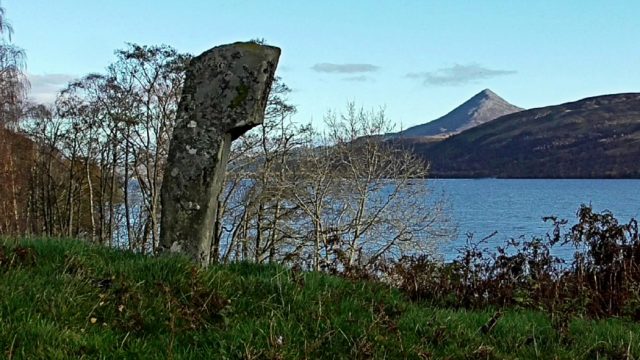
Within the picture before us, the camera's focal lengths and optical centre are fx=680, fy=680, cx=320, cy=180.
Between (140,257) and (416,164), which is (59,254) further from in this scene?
(416,164)

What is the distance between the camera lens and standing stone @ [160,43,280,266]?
7.17 meters

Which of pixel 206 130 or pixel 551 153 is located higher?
pixel 551 153

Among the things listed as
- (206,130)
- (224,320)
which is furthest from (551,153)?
(224,320)

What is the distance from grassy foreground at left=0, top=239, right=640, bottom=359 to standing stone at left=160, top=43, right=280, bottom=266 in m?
0.80

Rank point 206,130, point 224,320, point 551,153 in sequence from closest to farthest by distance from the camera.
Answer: point 224,320
point 206,130
point 551,153

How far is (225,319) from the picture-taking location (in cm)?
518

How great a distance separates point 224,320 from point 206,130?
8.85ft

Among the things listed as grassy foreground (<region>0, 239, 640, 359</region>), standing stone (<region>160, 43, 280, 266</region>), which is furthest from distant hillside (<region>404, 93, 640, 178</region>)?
grassy foreground (<region>0, 239, 640, 359</region>)

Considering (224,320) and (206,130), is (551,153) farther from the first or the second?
(224,320)

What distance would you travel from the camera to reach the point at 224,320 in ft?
17.1

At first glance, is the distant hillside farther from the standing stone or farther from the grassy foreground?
the grassy foreground

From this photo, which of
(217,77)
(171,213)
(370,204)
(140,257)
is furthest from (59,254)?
(370,204)

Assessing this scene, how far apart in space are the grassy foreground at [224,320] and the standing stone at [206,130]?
2.63 ft

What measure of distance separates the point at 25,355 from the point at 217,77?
4.05m
